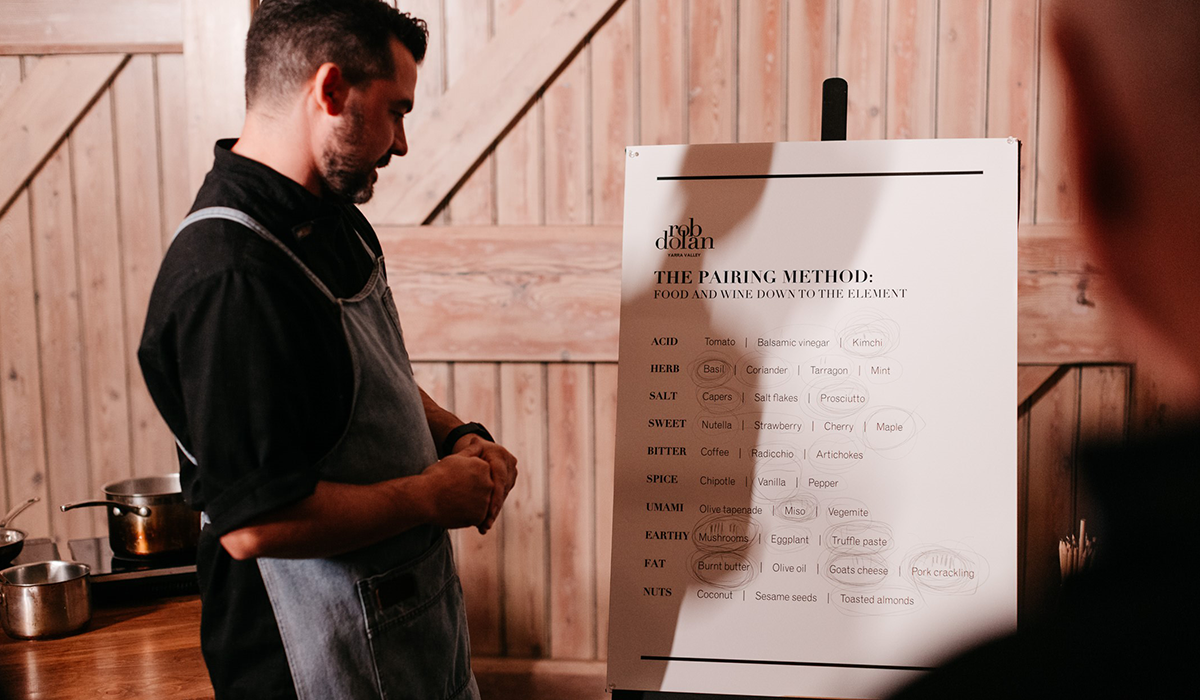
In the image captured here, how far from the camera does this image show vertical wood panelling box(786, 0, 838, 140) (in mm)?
2037

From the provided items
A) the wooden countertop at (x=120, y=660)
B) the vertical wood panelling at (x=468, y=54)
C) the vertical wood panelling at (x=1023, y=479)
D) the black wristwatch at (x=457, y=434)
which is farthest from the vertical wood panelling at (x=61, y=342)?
the vertical wood panelling at (x=1023, y=479)

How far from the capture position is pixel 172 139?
7.13ft

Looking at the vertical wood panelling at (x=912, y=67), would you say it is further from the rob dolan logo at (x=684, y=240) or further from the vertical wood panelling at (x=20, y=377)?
the vertical wood panelling at (x=20, y=377)

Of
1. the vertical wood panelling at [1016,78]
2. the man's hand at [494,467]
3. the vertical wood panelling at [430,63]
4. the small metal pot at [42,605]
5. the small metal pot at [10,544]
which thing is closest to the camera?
the man's hand at [494,467]

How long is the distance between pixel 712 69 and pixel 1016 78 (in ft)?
2.64

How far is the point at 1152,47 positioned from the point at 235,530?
3.22ft

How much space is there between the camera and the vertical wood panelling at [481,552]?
7.13ft

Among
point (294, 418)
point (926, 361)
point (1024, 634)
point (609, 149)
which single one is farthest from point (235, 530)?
point (609, 149)

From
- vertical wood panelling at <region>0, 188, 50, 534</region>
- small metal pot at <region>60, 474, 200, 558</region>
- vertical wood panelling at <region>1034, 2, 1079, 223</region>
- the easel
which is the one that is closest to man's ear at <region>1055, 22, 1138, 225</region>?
the easel

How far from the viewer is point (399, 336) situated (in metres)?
1.31

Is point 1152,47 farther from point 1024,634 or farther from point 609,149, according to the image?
point 609,149

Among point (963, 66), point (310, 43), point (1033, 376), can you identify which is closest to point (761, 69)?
point (963, 66)

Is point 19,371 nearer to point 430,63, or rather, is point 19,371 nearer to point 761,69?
point 430,63

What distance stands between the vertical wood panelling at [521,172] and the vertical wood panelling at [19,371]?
139 cm
